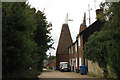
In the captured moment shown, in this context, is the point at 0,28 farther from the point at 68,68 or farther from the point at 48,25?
the point at 68,68

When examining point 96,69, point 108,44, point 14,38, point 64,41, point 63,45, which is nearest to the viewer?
point 14,38

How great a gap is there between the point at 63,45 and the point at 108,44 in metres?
36.1

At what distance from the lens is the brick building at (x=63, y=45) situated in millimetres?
50875

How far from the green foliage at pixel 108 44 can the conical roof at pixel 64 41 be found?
99.1 ft

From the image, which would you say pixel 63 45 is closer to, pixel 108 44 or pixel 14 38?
pixel 108 44

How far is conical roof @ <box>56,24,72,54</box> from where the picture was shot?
169 ft

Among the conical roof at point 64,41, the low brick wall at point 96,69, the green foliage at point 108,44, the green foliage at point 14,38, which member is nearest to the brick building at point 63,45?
the conical roof at point 64,41

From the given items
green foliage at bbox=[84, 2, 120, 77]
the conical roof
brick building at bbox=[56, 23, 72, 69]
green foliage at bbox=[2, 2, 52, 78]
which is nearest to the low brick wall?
green foliage at bbox=[84, 2, 120, 77]

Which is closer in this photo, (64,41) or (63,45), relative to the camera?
(63,45)

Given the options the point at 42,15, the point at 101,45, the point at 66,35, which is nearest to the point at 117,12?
the point at 101,45

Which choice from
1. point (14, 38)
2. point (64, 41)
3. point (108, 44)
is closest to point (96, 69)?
point (108, 44)

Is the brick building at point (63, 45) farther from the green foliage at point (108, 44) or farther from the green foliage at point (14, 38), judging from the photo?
the green foliage at point (14, 38)

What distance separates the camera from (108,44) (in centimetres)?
1608

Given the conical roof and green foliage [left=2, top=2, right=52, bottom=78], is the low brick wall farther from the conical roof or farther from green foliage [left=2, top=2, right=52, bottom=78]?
the conical roof
